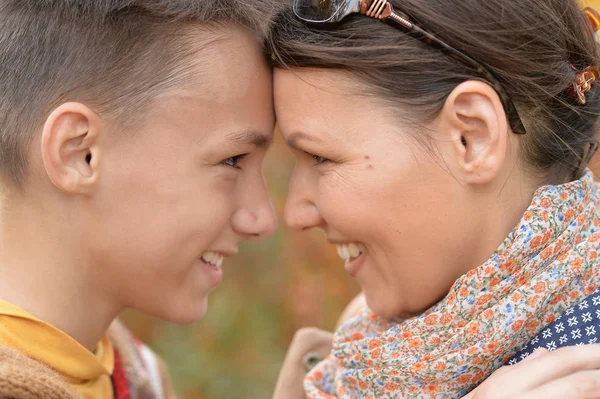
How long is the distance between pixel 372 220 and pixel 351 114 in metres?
0.30

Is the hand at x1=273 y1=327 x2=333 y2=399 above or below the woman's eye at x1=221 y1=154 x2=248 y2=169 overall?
below

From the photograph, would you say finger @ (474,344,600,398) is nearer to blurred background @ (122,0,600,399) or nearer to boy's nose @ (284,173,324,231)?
boy's nose @ (284,173,324,231)

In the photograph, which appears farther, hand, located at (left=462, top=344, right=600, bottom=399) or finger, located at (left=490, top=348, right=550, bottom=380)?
finger, located at (left=490, top=348, right=550, bottom=380)

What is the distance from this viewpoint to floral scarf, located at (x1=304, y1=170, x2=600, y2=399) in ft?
6.66

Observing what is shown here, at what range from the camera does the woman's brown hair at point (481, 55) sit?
2.02 m

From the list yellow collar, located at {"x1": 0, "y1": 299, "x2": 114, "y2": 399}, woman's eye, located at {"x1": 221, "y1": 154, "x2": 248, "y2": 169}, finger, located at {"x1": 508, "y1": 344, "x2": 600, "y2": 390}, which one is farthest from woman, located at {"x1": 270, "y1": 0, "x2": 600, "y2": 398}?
yellow collar, located at {"x1": 0, "y1": 299, "x2": 114, "y2": 399}

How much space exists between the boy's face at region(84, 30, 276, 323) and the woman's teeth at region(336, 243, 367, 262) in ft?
1.19

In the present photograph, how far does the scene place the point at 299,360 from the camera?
→ 270 centimetres

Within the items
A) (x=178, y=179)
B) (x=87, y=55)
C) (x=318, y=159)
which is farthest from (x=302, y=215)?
(x=87, y=55)

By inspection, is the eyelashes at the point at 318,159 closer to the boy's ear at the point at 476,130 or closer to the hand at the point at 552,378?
the boy's ear at the point at 476,130

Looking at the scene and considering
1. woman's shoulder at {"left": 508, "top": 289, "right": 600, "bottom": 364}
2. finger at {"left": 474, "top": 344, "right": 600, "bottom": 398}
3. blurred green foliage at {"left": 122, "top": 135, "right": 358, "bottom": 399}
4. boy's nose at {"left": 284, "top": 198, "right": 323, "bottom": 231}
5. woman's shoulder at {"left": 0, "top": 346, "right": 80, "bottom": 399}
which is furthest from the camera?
blurred green foliage at {"left": 122, "top": 135, "right": 358, "bottom": 399}

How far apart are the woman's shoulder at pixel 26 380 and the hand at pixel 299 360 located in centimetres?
91

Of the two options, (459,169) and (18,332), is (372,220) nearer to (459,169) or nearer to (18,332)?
(459,169)

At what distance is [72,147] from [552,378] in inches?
54.7
